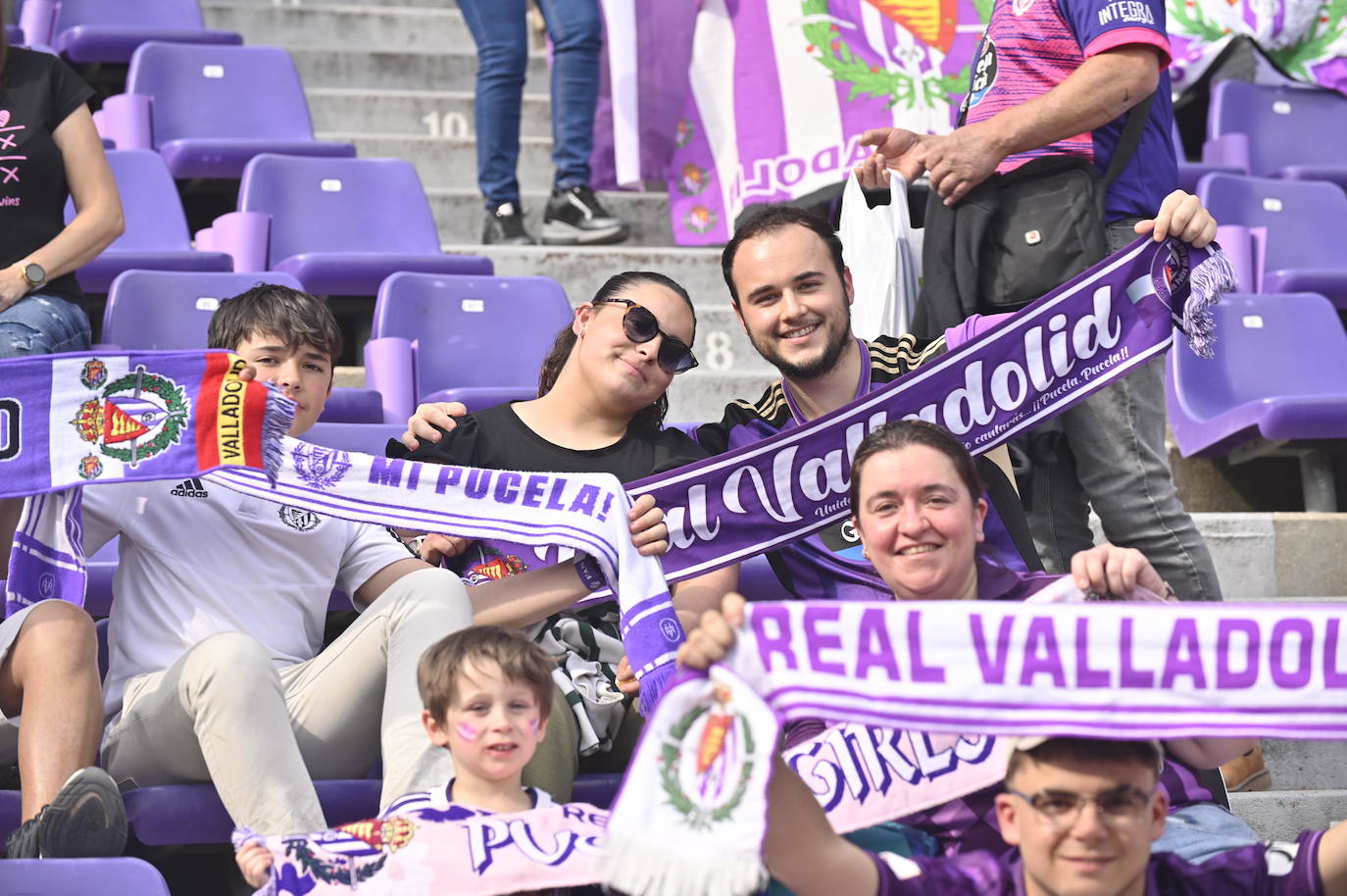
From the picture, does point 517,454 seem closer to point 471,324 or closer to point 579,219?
point 471,324

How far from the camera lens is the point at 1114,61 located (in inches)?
135

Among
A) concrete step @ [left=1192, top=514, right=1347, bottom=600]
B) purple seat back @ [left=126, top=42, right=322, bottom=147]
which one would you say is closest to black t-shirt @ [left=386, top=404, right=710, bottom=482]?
concrete step @ [left=1192, top=514, right=1347, bottom=600]

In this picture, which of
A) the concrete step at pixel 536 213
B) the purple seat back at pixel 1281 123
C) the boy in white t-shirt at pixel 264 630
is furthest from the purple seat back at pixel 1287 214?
the boy in white t-shirt at pixel 264 630

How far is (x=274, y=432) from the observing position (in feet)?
9.96

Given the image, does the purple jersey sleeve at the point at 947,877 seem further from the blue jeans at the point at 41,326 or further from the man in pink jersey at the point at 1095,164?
the blue jeans at the point at 41,326

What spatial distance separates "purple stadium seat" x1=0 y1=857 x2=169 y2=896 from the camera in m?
2.33

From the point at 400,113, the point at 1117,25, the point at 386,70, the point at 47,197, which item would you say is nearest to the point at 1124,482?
the point at 1117,25

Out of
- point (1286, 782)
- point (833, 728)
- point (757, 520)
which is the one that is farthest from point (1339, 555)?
point (833, 728)

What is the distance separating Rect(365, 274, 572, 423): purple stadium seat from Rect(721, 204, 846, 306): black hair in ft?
4.59

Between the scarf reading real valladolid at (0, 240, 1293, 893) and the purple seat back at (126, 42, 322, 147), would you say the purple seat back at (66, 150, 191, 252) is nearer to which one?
the purple seat back at (126, 42, 322, 147)

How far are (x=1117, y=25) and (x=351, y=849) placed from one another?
6.99 feet

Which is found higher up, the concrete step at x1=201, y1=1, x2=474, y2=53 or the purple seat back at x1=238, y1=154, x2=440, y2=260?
the concrete step at x1=201, y1=1, x2=474, y2=53

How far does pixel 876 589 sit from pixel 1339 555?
1883 mm

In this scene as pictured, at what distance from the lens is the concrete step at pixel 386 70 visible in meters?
7.32
